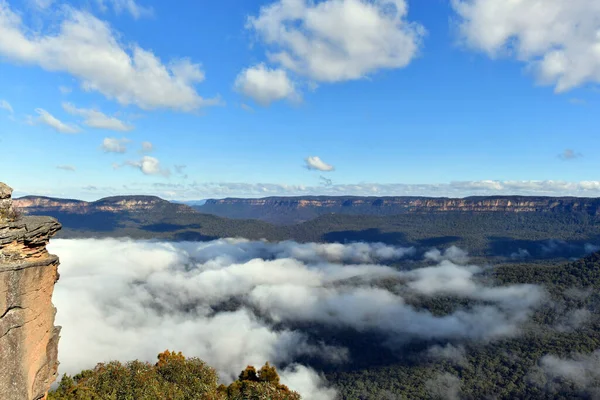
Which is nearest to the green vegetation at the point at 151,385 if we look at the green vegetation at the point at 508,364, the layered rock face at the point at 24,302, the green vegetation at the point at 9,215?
the layered rock face at the point at 24,302

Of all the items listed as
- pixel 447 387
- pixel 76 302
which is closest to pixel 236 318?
pixel 76 302

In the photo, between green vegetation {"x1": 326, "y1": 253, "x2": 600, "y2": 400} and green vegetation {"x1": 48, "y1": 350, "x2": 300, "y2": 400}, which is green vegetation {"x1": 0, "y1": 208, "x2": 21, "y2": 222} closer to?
green vegetation {"x1": 48, "y1": 350, "x2": 300, "y2": 400}

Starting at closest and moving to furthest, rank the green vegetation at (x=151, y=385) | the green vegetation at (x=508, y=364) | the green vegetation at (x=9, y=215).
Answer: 1. the green vegetation at (x=9, y=215)
2. the green vegetation at (x=151, y=385)
3. the green vegetation at (x=508, y=364)

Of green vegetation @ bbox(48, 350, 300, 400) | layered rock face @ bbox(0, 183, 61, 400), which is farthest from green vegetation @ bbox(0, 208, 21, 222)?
green vegetation @ bbox(48, 350, 300, 400)

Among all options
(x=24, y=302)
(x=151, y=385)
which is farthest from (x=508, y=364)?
(x=24, y=302)

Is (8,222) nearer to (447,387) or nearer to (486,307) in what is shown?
(447,387)

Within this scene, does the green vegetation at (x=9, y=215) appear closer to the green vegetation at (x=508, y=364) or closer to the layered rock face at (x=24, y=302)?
the layered rock face at (x=24, y=302)
